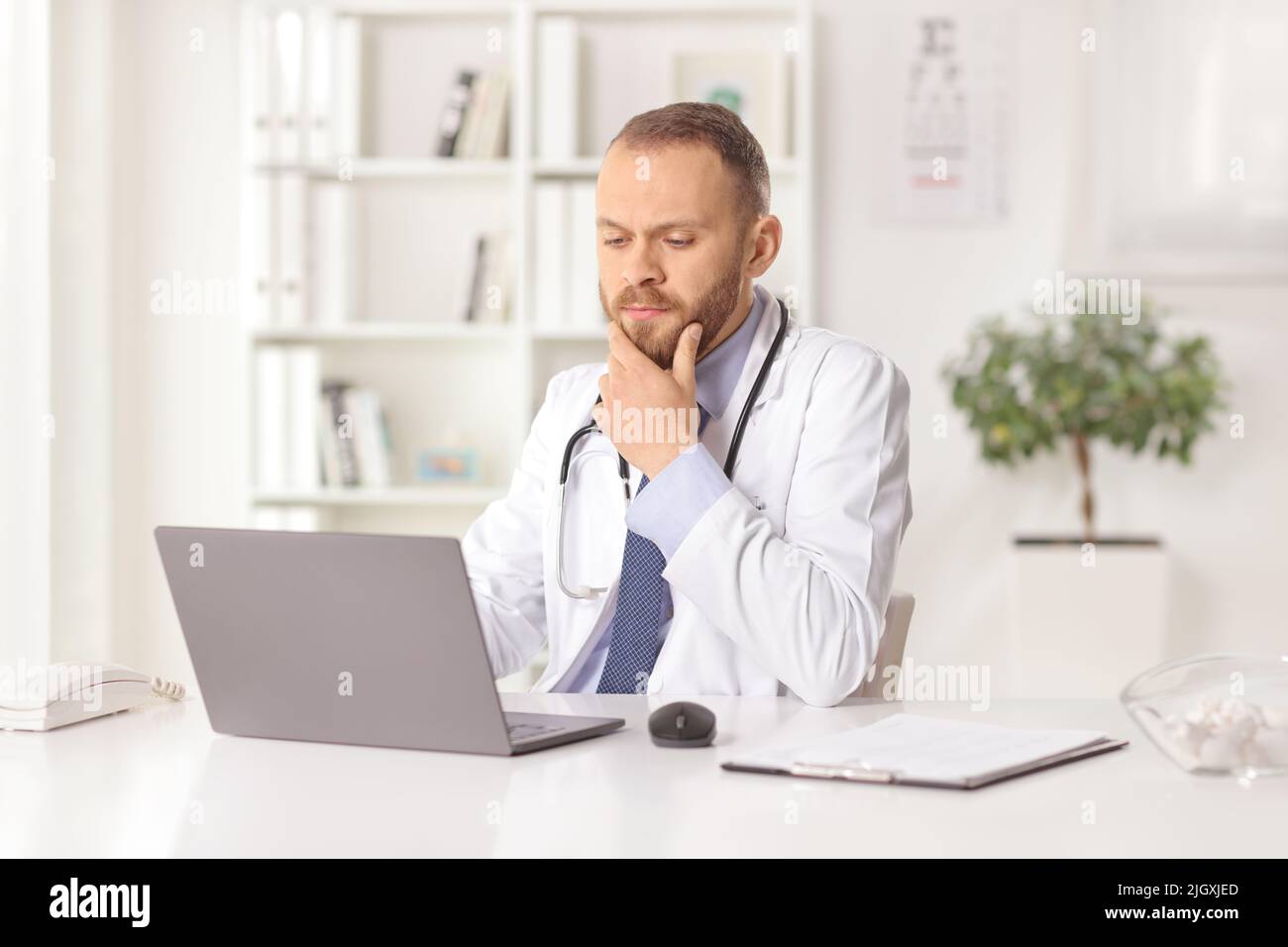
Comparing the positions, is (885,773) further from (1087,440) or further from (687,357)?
(1087,440)

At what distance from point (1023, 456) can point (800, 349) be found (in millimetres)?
2071

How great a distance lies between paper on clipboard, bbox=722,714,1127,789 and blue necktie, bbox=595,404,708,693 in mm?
411

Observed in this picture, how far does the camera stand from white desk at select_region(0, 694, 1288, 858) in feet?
2.88

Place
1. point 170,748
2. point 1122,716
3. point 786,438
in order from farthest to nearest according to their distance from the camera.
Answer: point 786,438 < point 1122,716 < point 170,748

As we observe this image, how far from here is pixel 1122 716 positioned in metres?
1.36

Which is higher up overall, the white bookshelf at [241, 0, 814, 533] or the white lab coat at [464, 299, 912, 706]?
the white bookshelf at [241, 0, 814, 533]

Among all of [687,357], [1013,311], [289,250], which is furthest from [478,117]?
[687,357]

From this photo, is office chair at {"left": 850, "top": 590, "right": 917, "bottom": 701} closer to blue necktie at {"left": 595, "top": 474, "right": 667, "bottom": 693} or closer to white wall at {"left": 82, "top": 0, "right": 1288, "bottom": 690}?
blue necktie at {"left": 595, "top": 474, "right": 667, "bottom": 693}

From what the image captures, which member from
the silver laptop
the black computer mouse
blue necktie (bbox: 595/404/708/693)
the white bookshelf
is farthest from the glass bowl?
the white bookshelf

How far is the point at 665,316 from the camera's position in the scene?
5.48 ft
